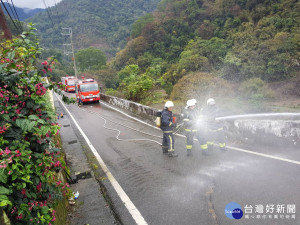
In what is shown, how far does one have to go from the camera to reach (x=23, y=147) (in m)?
2.32

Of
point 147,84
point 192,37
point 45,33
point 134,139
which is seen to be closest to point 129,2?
point 45,33

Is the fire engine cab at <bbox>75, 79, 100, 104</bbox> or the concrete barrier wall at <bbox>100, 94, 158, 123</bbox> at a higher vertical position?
the fire engine cab at <bbox>75, 79, 100, 104</bbox>

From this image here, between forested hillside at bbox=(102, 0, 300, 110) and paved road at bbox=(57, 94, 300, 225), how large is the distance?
37.2 feet

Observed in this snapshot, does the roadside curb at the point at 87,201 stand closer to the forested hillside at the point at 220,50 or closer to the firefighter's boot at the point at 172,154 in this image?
the firefighter's boot at the point at 172,154

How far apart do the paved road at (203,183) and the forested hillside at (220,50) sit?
1133 centimetres

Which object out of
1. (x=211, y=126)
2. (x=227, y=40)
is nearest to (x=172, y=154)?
(x=211, y=126)

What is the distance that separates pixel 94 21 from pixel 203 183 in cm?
11873

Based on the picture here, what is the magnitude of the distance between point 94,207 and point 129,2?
136 meters

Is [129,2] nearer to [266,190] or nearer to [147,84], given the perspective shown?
[147,84]

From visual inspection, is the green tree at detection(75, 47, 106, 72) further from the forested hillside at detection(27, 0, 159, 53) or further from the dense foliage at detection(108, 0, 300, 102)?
the forested hillside at detection(27, 0, 159, 53)

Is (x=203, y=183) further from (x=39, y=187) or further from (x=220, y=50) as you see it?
(x=220, y=50)

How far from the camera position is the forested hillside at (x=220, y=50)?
2109 centimetres

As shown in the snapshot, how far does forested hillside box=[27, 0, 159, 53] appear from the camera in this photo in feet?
330

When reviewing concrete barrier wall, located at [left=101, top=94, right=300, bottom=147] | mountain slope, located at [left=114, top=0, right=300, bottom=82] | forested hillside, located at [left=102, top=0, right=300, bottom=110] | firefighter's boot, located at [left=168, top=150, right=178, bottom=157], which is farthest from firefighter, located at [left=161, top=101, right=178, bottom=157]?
mountain slope, located at [left=114, top=0, right=300, bottom=82]
